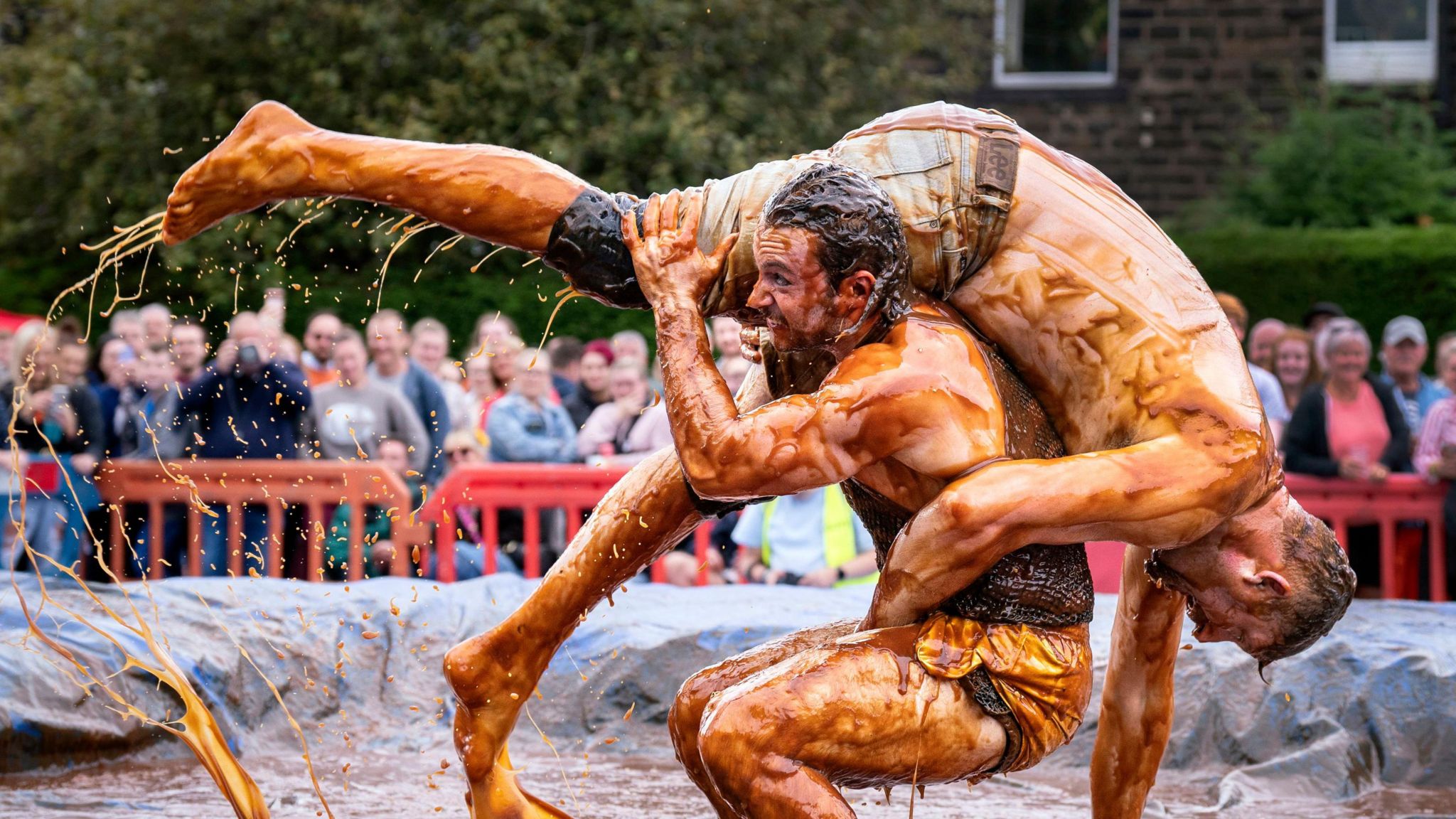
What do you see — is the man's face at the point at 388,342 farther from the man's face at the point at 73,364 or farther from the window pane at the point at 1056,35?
the window pane at the point at 1056,35

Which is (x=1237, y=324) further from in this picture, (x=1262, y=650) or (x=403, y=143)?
(x=403, y=143)

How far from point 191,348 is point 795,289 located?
537 centimetres

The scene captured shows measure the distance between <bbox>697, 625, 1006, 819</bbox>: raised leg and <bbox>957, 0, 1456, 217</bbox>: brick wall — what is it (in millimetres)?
13060

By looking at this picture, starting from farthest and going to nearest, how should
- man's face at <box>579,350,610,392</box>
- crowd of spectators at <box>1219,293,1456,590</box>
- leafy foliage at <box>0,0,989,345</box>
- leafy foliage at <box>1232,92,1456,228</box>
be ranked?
leafy foliage at <box>1232,92,1456,228</box>
leafy foliage at <box>0,0,989,345</box>
man's face at <box>579,350,610,392</box>
crowd of spectators at <box>1219,293,1456,590</box>

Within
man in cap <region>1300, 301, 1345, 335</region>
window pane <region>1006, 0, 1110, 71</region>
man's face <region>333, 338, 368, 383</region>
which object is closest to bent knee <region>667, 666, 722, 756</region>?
man's face <region>333, 338, 368, 383</region>

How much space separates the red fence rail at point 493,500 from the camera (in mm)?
7129

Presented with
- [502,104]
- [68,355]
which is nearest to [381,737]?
[68,355]

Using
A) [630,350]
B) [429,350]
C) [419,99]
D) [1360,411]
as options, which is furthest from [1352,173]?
[429,350]

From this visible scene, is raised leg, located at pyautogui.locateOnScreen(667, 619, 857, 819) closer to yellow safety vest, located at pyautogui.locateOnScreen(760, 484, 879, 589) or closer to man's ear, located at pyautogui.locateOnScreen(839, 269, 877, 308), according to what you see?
man's ear, located at pyautogui.locateOnScreen(839, 269, 877, 308)

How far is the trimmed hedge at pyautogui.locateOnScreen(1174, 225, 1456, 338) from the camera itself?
13.0 m

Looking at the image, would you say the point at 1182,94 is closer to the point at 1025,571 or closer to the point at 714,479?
the point at 1025,571

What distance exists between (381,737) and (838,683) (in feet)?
10.5

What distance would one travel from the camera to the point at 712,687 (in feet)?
11.2

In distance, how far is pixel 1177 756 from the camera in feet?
18.6
